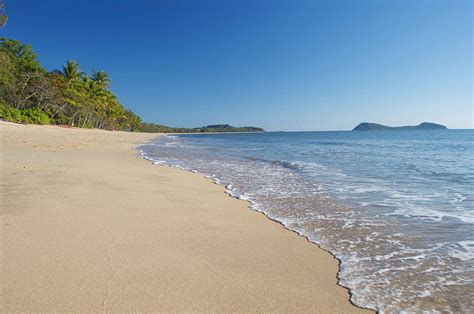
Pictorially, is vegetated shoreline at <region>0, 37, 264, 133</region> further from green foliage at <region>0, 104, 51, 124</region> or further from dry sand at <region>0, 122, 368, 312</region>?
dry sand at <region>0, 122, 368, 312</region>

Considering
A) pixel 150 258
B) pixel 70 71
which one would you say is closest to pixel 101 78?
pixel 70 71

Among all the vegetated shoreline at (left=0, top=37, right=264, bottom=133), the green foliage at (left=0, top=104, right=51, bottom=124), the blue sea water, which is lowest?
the blue sea water

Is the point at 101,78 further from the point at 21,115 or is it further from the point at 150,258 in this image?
the point at 150,258

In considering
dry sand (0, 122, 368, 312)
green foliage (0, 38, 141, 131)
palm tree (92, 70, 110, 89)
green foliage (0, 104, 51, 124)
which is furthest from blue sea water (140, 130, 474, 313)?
palm tree (92, 70, 110, 89)

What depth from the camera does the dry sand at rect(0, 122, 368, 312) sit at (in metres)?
2.32

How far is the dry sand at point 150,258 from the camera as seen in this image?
2.32 m

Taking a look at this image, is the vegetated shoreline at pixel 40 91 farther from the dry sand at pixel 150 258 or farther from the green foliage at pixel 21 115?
the dry sand at pixel 150 258

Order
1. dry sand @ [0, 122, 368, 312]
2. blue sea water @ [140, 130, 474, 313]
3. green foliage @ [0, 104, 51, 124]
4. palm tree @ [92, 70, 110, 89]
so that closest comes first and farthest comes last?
dry sand @ [0, 122, 368, 312]
blue sea water @ [140, 130, 474, 313]
green foliage @ [0, 104, 51, 124]
palm tree @ [92, 70, 110, 89]

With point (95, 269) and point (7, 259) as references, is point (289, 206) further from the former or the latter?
point (7, 259)

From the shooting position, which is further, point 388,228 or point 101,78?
point 101,78

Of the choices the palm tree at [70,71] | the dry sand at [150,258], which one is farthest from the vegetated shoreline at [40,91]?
the dry sand at [150,258]

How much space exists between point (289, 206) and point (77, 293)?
4051 mm

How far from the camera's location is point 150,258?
304cm

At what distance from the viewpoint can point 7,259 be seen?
2.81 meters
